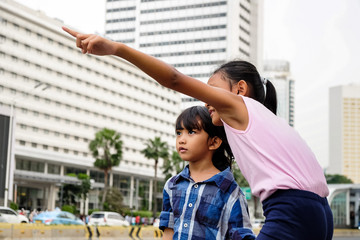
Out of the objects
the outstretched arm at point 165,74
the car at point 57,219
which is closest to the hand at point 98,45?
the outstretched arm at point 165,74

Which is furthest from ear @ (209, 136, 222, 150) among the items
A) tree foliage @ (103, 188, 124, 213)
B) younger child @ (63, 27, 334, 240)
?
tree foliage @ (103, 188, 124, 213)

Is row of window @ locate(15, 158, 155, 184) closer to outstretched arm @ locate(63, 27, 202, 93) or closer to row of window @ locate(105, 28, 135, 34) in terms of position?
row of window @ locate(105, 28, 135, 34)

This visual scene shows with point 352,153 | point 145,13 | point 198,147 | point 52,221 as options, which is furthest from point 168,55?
point 198,147

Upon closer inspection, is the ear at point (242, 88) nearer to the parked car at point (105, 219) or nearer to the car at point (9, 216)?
the car at point (9, 216)

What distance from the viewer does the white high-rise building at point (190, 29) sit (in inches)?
5453

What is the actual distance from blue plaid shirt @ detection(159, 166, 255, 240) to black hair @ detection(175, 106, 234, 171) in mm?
155

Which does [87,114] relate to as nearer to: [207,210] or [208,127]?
[208,127]

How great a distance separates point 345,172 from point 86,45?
206206mm

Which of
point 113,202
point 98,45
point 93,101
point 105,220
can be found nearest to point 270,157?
point 98,45

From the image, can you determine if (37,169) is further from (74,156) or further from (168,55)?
(168,55)

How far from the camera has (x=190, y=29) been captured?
5517 inches

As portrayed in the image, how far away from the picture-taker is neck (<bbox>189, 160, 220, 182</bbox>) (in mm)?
3422

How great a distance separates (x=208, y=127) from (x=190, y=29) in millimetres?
138510

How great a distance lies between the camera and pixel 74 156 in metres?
81.5
